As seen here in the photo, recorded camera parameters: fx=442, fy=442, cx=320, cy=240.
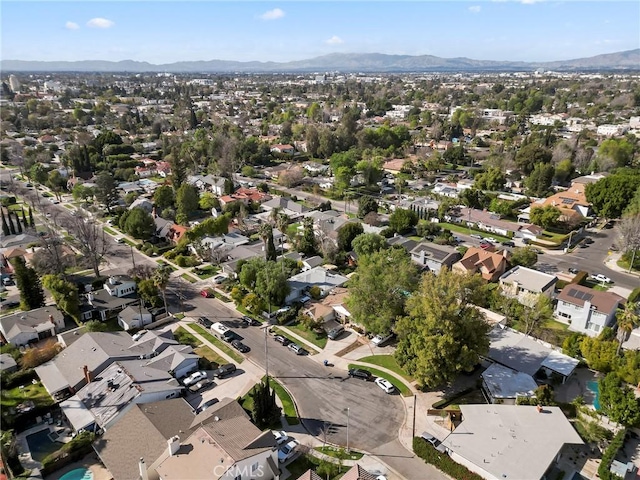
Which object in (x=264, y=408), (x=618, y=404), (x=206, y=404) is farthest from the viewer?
(x=206, y=404)

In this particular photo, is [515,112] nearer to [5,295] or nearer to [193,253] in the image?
[193,253]

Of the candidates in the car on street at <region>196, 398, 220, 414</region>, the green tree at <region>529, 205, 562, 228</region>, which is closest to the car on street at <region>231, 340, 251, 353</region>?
the car on street at <region>196, 398, 220, 414</region>

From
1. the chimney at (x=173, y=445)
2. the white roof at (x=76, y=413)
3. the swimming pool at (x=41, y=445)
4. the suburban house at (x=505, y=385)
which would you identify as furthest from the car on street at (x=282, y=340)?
the swimming pool at (x=41, y=445)

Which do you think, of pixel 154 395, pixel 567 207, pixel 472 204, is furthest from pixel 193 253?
pixel 567 207

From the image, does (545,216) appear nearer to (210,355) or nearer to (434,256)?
(434,256)

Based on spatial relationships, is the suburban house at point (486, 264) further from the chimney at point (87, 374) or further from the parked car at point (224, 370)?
the chimney at point (87, 374)

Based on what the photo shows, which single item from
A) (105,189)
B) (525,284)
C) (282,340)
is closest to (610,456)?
(525,284)
